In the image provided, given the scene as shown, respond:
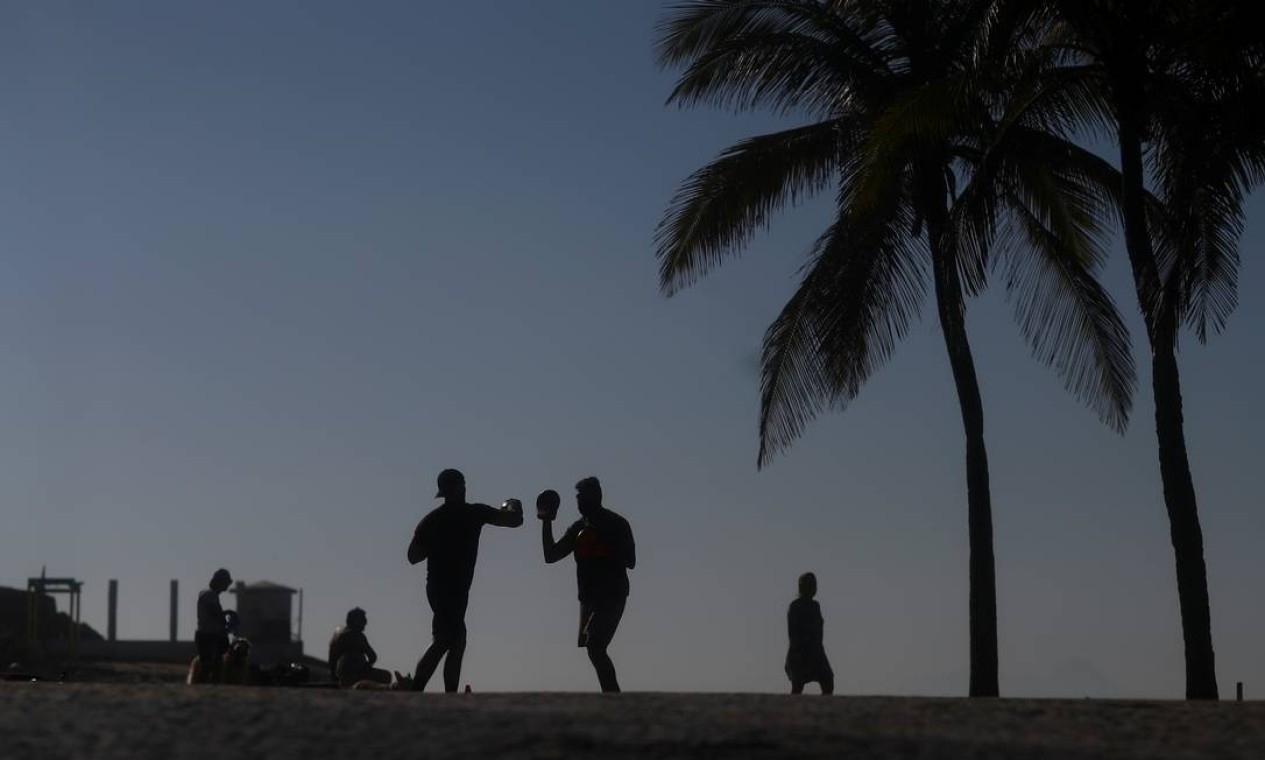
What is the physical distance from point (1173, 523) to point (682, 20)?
28.9ft

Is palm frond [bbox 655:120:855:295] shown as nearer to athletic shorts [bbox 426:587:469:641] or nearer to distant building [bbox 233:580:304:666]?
Answer: athletic shorts [bbox 426:587:469:641]

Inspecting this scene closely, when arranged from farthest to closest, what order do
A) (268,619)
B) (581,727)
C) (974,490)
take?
1. (268,619)
2. (974,490)
3. (581,727)

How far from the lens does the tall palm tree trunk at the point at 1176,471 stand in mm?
18000

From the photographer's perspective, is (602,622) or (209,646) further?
(209,646)

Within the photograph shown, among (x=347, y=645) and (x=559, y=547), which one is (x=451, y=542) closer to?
(x=559, y=547)

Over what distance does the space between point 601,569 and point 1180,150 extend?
7308 mm

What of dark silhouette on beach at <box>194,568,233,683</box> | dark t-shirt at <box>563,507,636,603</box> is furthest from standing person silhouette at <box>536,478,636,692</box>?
dark silhouette on beach at <box>194,568,233,683</box>

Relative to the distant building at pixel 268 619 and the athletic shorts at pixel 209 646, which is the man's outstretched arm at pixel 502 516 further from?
the distant building at pixel 268 619

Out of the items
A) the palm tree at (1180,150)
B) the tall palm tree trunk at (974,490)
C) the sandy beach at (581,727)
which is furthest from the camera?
the tall palm tree trunk at (974,490)

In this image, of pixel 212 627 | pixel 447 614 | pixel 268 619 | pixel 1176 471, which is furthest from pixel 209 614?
pixel 268 619

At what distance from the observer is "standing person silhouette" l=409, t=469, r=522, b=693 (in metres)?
14.6

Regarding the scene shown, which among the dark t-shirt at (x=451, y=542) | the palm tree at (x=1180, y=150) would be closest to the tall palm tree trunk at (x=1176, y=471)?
the palm tree at (x=1180, y=150)

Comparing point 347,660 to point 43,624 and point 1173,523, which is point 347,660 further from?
point 43,624

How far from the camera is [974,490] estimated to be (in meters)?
23.2
